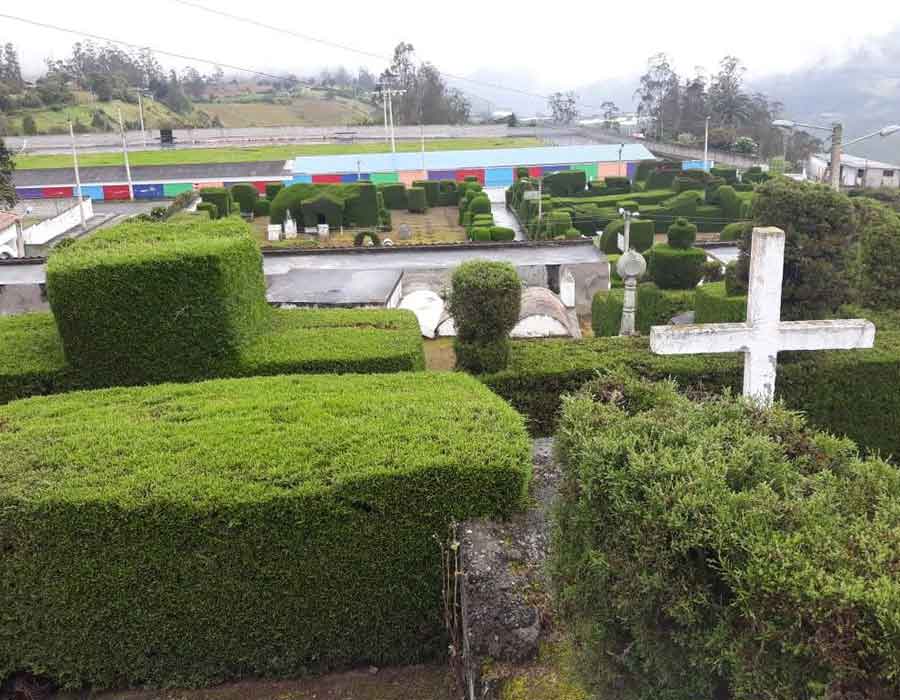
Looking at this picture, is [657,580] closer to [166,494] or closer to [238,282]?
[166,494]

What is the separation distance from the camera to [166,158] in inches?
2510

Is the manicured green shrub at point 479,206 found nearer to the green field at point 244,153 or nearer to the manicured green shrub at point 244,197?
the manicured green shrub at point 244,197

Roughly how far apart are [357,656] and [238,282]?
15.6 feet

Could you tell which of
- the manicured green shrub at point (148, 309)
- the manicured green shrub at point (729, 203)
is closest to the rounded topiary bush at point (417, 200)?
the manicured green shrub at point (729, 203)

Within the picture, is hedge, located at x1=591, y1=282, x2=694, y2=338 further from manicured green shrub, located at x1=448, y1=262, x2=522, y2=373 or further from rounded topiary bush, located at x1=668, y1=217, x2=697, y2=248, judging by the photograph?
manicured green shrub, located at x1=448, y1=262, x2=522, y2=373

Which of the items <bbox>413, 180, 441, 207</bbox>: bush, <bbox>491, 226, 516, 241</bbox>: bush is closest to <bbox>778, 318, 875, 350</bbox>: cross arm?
A: <bbox>491, 226, 516, 241</bbox>: bush

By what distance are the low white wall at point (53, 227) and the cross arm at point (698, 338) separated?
3215 centimetres

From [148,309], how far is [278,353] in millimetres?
1519

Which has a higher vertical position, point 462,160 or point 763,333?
point 462,160

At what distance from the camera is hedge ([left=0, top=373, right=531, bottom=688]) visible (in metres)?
5.54

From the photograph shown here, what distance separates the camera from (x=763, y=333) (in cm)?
836

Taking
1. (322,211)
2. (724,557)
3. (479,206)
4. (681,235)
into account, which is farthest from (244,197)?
(724,557)

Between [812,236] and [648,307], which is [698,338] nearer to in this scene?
[812,236]

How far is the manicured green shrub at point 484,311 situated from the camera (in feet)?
31.4
